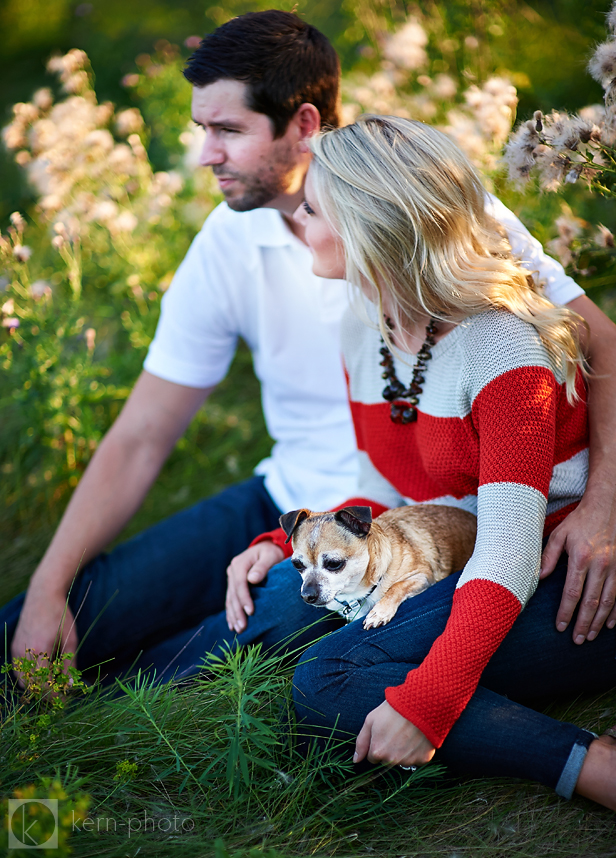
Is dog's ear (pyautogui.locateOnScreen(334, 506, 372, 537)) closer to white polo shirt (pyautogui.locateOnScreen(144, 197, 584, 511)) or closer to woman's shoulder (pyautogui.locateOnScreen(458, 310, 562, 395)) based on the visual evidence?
woman's shoulder (pyautogui.locateOnScreen(458, 310, 562, 395))

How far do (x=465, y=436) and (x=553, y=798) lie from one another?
1.13 metres

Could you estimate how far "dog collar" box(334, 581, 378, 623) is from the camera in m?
2.16

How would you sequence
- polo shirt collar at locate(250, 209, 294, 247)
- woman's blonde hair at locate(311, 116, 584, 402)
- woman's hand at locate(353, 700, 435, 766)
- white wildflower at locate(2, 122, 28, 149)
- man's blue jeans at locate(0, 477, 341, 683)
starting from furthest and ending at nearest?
1. white wildflower at locate(2, 122, 28, 149)
2. polo shirt collar at locate(250, 209, 294, 247)
3. man's blue jeans at locate(0, 477, 341, 683)
4. woman's blonde hair at locate(311, 116, 584, 402)
5. woman's hand at locate(353, 700, 435, 766)

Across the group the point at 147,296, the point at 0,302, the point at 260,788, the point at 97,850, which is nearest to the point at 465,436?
the point at 260,788

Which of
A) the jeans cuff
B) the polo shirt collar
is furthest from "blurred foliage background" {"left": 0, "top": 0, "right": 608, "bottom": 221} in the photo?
the jeans cuff

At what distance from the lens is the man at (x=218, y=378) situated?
2.72 m

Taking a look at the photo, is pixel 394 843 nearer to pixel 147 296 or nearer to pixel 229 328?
pixel 229 328

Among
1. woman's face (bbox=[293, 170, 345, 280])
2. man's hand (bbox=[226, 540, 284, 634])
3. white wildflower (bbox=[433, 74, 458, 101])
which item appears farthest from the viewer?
white wildflower (bbox=[433, 74, 458, 101])

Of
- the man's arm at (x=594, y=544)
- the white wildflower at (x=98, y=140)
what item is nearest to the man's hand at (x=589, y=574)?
the man's arm at (x=594, y=544)

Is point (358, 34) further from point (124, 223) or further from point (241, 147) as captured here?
point (241, 147)

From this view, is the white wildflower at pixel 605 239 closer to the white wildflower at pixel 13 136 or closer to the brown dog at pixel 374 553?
the brown dog at pixel 374 553

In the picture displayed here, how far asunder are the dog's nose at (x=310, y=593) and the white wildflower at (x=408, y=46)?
4.08 meters

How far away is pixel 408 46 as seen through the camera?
4531 mm

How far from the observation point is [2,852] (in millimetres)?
1604
